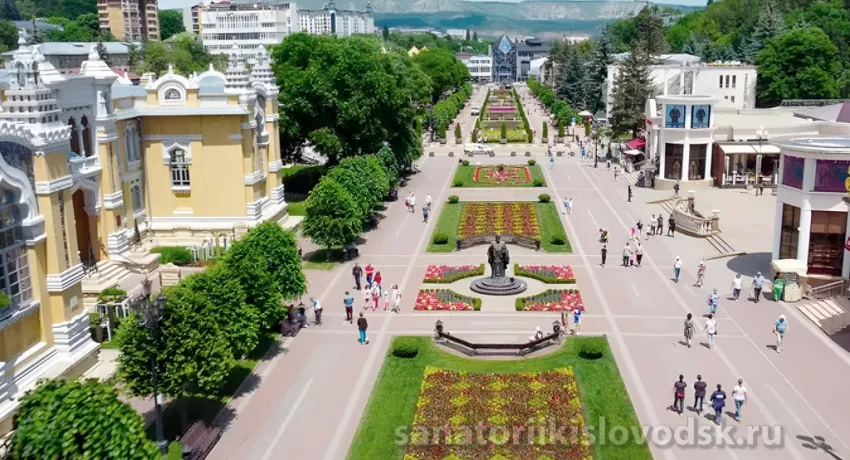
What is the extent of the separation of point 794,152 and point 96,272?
29.1 metres

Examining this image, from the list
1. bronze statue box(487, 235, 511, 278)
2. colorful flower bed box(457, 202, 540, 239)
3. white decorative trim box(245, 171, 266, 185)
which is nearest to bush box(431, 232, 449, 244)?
colorful flower bed box(457, 202, 540, 239)

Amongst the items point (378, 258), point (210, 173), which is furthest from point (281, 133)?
point (378, 258)

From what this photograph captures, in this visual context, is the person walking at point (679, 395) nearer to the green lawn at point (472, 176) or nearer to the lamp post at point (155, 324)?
the lamp post at point (155, 324)

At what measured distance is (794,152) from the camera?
33.2m

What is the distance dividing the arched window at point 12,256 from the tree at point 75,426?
5195 mm

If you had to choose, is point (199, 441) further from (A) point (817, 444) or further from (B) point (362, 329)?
(A) point (817, 444)

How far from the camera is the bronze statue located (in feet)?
111

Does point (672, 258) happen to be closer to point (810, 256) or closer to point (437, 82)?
point (810, 256)

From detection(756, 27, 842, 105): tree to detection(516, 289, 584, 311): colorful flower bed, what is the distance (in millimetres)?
63273

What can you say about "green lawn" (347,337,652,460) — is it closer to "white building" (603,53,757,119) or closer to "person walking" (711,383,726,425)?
"person walking" (711,383,726,425)

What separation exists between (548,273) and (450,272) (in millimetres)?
4335

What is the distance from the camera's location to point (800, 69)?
8588 centimetres

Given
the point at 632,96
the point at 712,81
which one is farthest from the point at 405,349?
the point at 712,81

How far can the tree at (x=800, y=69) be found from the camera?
279 ft
